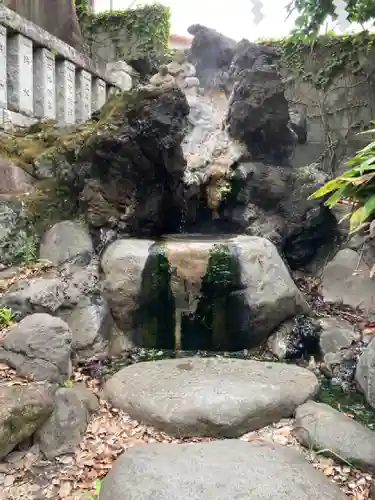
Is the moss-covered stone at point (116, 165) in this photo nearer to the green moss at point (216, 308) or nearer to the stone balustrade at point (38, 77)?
the stone balustrade at point (38, 77)

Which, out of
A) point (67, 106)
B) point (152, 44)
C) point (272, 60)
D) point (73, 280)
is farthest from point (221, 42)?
point (73, 280)

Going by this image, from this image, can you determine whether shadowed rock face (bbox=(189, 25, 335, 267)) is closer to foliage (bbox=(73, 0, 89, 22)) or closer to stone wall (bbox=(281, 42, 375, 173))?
stone wall (bbox=(281, 42, 375, 173))

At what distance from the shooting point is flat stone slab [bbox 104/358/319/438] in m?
3.64

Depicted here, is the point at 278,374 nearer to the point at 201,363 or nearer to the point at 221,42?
the point at 201,363

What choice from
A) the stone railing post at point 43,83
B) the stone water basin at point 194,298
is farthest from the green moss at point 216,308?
the stone railing post at point 43,83

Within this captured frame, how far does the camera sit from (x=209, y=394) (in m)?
3.80

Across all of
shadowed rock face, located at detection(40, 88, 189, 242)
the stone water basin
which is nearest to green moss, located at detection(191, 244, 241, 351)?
the stone water basin

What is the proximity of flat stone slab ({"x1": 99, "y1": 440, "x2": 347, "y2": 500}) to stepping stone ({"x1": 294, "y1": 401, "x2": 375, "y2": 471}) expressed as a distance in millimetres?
299

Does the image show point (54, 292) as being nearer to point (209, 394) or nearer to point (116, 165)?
point (116, 165)

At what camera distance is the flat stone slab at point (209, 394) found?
11.9 feet

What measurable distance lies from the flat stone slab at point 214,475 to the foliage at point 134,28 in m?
12.5

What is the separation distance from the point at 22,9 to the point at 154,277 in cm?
734

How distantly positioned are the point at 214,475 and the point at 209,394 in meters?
0.96

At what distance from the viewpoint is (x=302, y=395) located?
13.4ft
